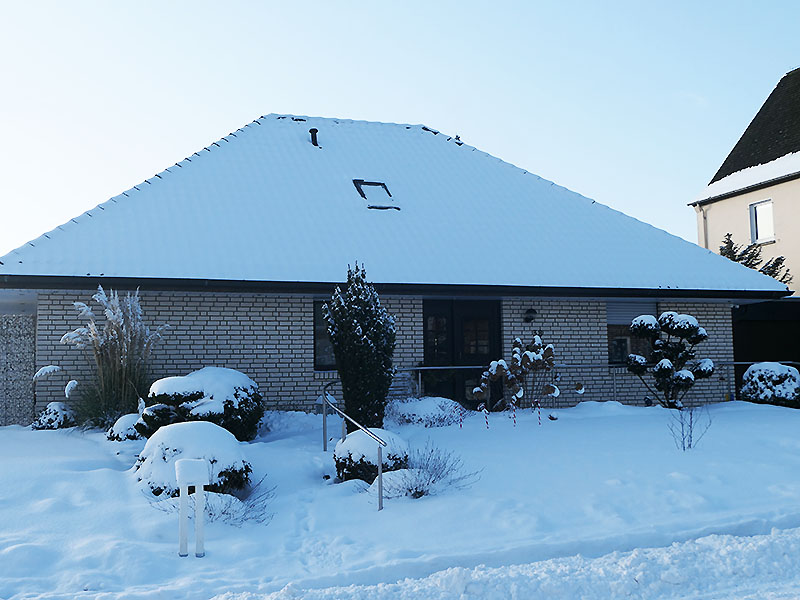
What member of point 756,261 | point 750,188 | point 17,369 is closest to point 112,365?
point 17,369

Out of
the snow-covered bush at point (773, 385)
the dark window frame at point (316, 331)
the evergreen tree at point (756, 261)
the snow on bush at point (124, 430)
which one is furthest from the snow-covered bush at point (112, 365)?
the evergreen tree at point (756, 261)

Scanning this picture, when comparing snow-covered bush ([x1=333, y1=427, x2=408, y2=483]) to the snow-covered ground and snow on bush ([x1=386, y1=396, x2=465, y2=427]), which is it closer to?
the snow-covered ground

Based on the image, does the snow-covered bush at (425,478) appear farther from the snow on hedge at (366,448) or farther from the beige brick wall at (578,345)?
the beige brick wall at (578,345)

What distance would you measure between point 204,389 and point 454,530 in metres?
4.73

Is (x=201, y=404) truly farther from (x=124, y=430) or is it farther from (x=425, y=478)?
(x=425, y=478)

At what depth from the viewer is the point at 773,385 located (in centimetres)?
1449

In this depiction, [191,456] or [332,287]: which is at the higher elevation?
[332,287]

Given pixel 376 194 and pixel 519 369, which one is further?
pixel 376 194

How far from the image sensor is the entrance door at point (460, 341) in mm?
14250

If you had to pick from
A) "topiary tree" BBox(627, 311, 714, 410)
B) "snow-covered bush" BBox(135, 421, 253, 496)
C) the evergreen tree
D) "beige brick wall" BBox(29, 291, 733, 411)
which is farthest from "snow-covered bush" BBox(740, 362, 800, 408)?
"snow-covered bush" BBox(135, 421, 253, 496)

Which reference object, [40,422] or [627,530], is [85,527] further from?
[40,422]

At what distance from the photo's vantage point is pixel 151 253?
1240 cm

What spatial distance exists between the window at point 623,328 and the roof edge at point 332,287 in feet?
2.65

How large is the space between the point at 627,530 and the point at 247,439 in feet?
19.0
